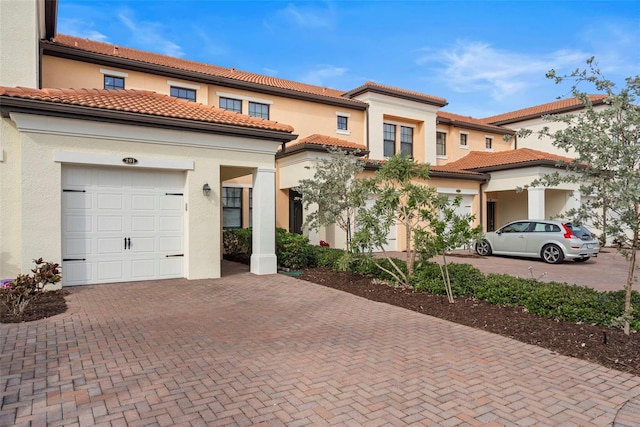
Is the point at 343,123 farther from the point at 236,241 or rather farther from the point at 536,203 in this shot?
the point at 536,203

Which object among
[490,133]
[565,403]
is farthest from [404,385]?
[490,133]

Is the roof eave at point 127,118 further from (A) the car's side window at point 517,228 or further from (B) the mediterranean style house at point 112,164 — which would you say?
(A) the car's side window at point 517,228

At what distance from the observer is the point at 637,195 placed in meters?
5.17

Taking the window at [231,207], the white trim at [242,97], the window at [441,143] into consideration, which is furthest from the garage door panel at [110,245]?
the window at [441,143]

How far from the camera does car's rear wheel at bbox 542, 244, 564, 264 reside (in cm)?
1488

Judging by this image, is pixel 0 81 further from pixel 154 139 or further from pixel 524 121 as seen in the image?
pixel 524 121

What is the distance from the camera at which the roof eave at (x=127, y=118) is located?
848 centimetres

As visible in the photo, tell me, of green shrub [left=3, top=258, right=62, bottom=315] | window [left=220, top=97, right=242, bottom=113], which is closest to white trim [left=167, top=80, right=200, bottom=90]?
window [left=220, top=97, right=242, bottom=113]

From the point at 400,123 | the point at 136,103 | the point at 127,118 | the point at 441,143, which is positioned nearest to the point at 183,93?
the point at 136,103

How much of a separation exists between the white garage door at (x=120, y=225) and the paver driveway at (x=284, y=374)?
2533 mm

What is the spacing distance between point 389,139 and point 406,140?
4.14ft

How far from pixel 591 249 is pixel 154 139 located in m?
15.0

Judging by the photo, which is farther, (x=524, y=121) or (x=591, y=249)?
(x=524, y=121)

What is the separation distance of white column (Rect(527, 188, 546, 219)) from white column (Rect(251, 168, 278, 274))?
13925 millimetres
